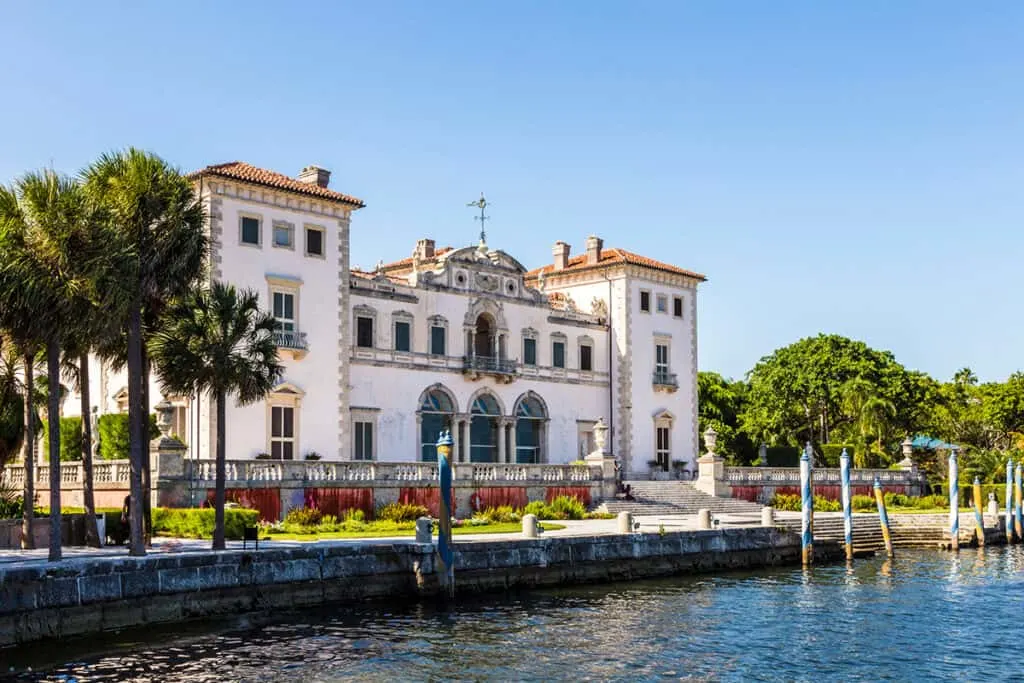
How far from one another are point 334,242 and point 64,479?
1344 centimetres

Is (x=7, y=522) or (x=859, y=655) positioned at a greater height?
(x=7, y=522)

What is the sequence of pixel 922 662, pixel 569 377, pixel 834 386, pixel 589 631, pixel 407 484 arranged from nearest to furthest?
pixel 922 662, pixel 589 631, pixel 407 484, pixel 569 377, pixel 834 386

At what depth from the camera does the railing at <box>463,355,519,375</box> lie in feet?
171

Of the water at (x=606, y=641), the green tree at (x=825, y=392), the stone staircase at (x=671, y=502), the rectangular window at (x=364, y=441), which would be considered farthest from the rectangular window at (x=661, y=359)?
the water at (x=606, y=641)

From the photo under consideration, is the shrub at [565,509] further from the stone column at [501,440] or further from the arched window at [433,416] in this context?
the stone column at [501,440]

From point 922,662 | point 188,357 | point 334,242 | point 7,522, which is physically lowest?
point 922,662

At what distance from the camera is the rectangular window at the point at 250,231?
43406 mm

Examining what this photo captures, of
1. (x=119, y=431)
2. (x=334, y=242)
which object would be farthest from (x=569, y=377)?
(x=119, y=431)

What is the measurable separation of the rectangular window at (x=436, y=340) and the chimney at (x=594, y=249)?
465 inches

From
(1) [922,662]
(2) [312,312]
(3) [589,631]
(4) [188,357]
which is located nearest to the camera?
(1) [922,662]

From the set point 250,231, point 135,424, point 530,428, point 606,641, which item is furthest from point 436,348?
point 606,641

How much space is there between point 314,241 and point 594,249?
18.7m

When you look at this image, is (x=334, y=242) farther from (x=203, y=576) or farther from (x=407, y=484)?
(x=203, y=576)

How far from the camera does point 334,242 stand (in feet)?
152
